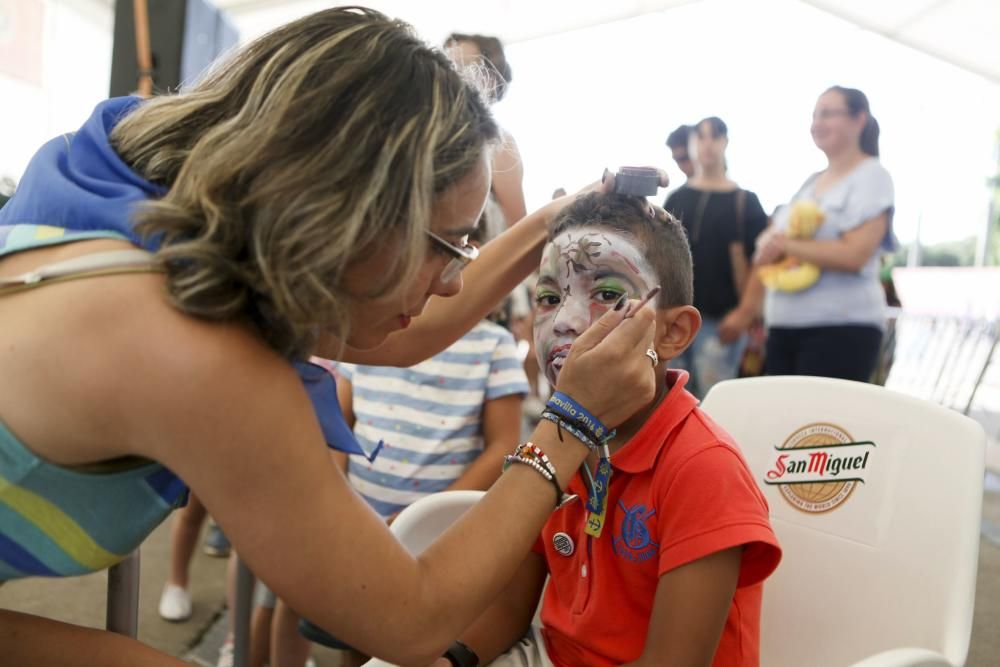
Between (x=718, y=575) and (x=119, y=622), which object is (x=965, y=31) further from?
(x=119, y=622)

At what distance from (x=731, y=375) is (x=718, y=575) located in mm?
1794

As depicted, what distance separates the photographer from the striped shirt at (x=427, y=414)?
4.93ft

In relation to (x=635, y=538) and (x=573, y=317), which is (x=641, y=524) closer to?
(x=635, y=538)

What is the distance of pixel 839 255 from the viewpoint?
1916 mm

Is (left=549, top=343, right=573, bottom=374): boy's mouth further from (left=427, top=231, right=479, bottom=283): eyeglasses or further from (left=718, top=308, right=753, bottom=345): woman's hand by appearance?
(left=718, top=308, right=753, bottom=345): woman's hand

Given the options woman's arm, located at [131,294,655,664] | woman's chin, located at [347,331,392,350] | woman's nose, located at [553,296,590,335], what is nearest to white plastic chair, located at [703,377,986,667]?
woman's nose, located at [553,296,590,335]

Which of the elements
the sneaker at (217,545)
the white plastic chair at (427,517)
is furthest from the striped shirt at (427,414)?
the sneaker at (217,545)

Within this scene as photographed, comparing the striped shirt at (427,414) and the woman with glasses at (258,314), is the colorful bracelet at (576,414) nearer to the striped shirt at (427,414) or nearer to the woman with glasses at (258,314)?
the woman with glasses at (258,314)

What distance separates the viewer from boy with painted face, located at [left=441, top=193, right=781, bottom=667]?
0.80m

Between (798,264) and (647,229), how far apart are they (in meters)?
1.16

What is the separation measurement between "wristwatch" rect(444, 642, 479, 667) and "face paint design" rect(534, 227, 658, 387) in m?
0.35

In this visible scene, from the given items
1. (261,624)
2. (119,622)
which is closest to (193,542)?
(261,624)

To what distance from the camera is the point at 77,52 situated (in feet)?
12.0

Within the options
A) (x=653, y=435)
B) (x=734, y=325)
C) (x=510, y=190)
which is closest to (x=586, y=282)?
(x=653, y=435)
